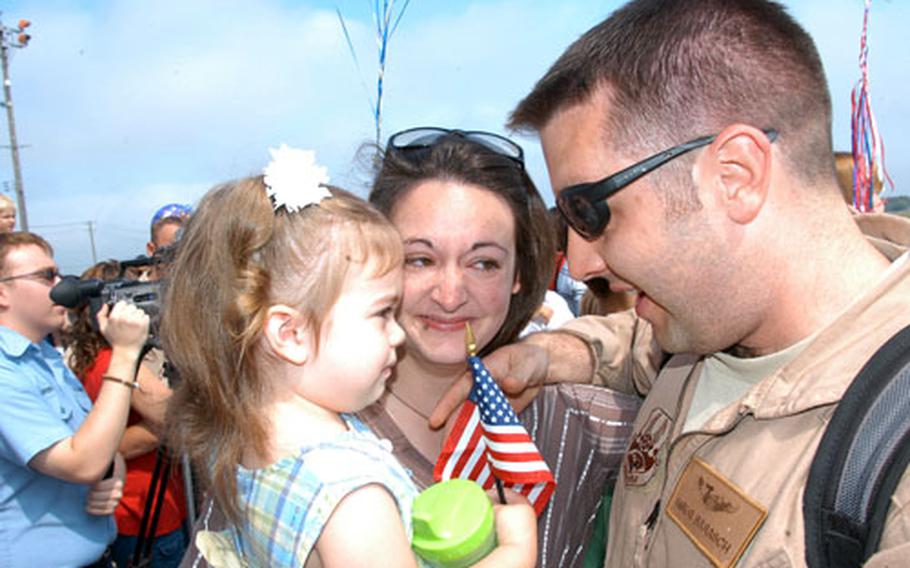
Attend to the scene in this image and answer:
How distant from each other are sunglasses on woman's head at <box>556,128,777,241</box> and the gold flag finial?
1.94 feet

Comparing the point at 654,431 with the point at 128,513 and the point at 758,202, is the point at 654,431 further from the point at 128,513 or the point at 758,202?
the point at 128,513

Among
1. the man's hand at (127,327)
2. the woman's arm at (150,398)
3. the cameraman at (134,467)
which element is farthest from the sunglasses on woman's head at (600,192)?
the cameraman at (134,467)

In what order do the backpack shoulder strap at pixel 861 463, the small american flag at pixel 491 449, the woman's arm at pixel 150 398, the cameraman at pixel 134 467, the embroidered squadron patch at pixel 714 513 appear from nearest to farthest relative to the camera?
the backpack shoulder strap at pixel 861 463
the embroidered squadron patch at pixel 714 513
the small american flag at pixel 491 449
the woman's arm at pixel 150 398
the cameraman at pixel 134 467

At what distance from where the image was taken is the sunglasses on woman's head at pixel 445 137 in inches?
98.7

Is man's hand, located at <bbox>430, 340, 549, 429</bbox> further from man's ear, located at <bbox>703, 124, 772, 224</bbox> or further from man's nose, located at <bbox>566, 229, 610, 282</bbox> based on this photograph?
man's ear, located at <bbox>703, 124, 772, 224</bbox>

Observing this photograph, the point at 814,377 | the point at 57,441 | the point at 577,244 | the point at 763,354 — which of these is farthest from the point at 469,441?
the point at 57,441

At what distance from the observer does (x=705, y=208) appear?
1593mm

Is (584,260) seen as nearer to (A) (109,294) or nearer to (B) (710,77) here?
(B) (710,77)

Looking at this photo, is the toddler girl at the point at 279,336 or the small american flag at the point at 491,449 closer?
the toddler girl at the point at 279,336

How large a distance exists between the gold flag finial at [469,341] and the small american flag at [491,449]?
56 mm

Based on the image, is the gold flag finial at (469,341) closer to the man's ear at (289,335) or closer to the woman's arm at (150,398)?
the man's ear at (289,335)

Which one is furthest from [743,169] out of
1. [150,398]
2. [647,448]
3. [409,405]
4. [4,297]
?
[4,297]

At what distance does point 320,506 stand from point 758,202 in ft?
3.86

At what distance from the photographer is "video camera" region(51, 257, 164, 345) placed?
125 inches
